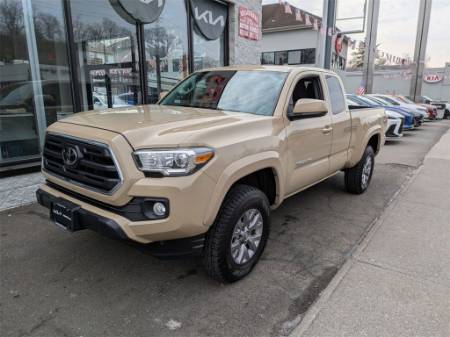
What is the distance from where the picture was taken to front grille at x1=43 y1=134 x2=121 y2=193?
8.35 ft

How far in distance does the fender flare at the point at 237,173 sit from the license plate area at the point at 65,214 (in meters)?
0.99

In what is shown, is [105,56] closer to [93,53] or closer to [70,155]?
[93,53]

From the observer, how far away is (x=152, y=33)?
26.3ft

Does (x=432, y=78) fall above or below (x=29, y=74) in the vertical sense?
below

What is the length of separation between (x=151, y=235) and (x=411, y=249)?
276 centimetres

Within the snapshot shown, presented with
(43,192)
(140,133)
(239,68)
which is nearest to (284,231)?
(239,68)

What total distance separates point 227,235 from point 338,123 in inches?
98.5

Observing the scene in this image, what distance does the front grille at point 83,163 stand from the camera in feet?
8.35

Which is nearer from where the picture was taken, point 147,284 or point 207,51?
point 147,284

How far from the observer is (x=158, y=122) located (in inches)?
112

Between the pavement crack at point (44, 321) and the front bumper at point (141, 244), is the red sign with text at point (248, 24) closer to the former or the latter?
the front bumper at point (141, 244)

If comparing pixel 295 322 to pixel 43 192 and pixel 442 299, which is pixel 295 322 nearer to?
pixel 442 299

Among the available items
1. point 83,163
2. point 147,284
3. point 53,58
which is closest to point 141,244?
point 147,284

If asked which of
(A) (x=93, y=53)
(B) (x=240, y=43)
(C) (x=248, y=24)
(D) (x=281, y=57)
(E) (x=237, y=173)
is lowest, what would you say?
(E) (x=237, y=173)
